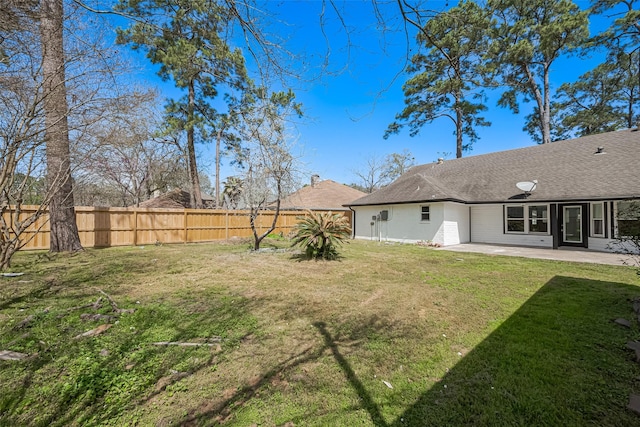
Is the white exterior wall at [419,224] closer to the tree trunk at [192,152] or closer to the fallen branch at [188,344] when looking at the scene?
the fallen branch at [188,344]

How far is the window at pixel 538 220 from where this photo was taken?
1104 cm

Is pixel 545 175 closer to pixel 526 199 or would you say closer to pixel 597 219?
pixel 526 199

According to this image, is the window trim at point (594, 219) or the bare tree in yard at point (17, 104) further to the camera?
the window trim at point (594, 219)

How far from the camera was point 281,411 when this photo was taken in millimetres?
1828


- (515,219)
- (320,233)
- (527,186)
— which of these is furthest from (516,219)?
(320,233)

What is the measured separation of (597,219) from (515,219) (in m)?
2.54

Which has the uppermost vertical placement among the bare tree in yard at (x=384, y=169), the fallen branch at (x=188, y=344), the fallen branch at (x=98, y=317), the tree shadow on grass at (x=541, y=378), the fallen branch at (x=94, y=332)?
the bare tree in yard at (x=384, y=169)

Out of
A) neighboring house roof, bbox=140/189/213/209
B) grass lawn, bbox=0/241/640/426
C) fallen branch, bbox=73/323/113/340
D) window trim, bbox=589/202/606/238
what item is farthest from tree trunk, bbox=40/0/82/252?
neighboring house roof, bbox=140/189/213/209

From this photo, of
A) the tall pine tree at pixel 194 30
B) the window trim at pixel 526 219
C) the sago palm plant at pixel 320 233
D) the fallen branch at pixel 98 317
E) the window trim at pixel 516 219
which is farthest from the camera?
the window trim at pixel 516 219

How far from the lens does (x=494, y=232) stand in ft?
40.7

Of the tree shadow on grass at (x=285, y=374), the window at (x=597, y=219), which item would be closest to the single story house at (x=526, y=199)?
the window at (x=597, y=219)

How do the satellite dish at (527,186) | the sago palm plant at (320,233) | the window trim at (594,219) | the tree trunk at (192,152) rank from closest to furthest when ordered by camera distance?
1. the sago palm plant at (320,233)
2. the window trim at (594,219)
3. the satellite dish at (527,186)
4. the tree trunk at (192,152)

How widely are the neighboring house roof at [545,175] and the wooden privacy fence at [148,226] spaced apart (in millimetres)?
7792

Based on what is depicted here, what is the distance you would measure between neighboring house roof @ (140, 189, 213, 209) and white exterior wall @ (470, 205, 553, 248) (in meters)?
21.8
